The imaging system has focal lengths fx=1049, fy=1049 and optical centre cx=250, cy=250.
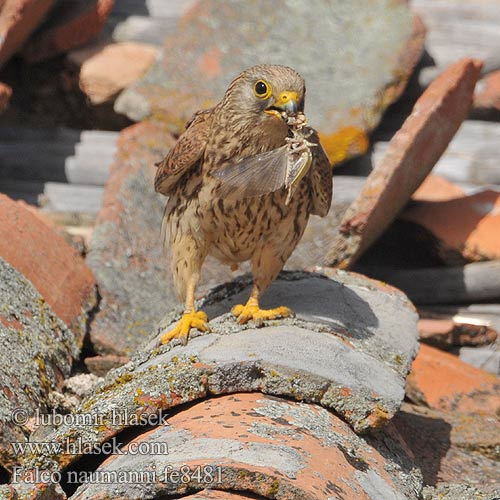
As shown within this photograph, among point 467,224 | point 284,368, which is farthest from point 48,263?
point 467,224

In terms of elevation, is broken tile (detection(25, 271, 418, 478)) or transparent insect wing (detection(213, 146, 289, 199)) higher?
transparent insect wing (detection(213, 146, 289, 199))

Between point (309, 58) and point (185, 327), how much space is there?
267 centimetres

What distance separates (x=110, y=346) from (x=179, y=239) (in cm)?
54

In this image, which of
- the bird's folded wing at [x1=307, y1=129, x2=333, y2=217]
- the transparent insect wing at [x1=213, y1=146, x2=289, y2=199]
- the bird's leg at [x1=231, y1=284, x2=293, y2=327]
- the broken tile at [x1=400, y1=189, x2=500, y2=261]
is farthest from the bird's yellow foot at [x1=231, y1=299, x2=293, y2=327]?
the broken tile at [x1=400, y1=189, x2=500, y2=261]

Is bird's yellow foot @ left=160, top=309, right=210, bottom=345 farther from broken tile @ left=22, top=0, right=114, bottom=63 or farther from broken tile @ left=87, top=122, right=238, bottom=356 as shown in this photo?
broken tile @ left=22, top=0, right=114, bottom=63

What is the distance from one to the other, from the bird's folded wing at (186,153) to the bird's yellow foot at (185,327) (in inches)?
23.1

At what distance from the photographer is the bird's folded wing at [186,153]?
391 cm

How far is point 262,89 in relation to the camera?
147 inches

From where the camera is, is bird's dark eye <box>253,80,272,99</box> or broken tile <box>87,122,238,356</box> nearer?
bird's dark eye <box>253,80,272,99</box>

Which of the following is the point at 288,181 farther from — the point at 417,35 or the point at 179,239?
the point at 417,35

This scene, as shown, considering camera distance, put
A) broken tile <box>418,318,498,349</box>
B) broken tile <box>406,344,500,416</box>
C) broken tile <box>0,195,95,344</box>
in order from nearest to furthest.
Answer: broken tile <box>0,195,95,344</box>, broken tile <box>406,344,500,416</box>, broken tile <box>418,318,498,349</box>

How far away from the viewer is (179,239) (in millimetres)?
4023

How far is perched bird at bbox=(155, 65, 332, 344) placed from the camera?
144 inches

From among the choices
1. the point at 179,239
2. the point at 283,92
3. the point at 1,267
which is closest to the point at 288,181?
the point at 283,92
